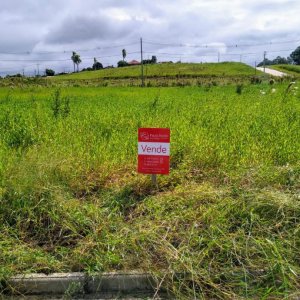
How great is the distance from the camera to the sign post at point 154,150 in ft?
11.9

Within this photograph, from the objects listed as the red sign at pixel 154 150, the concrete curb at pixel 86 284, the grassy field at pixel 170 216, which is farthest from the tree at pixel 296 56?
the concrete curb at pixel 86 284

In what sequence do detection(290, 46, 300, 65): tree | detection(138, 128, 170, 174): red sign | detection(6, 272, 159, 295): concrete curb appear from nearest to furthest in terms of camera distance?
detection(6, 272, 159, 295): concrete curb → detection(138, 128, 170, 174): red sign → detection(290, 46, 300, 65): tree

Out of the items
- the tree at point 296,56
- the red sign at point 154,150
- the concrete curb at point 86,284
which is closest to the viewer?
the concrete curb at point 86,284

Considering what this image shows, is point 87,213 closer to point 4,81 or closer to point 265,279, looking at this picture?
point 265,279

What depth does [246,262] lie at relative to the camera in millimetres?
→ 2652

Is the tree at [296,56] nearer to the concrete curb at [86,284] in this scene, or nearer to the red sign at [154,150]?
the red sign at [154,150]

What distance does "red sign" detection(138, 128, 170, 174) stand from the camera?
361 centimetres

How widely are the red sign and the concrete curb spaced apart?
53.4 inches

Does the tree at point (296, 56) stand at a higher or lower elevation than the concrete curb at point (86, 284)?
higher

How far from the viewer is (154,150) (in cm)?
367

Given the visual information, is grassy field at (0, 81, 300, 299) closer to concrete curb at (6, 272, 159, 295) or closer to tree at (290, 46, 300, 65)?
concrete curb at (6, 272, 159, 295)

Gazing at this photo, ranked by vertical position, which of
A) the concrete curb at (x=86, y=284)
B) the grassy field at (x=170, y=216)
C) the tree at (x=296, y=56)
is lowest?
the concrete curb at (x=86, y=284)

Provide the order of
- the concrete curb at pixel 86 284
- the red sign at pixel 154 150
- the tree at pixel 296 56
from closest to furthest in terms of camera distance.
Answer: the concrete curb at pixel 86 284 → the red sign at pixel 154 150 → the tree at pixel 296 56

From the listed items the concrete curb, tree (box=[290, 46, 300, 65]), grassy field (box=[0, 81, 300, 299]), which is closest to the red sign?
grassy field (box=[0, 81, 300, 299])
